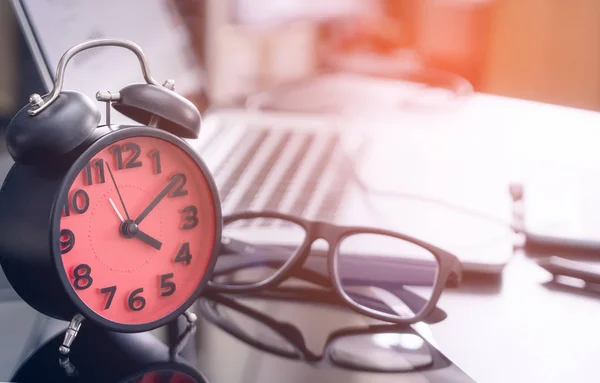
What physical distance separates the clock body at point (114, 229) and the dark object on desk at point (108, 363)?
18 mm

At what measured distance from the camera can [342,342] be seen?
0.40m

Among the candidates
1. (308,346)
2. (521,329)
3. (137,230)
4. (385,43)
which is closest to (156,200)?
(137,230)

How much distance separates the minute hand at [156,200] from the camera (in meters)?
0.39

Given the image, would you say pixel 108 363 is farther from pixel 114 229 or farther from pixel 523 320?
pixel 523 320

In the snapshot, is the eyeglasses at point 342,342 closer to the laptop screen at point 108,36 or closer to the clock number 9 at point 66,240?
the clock number 9 at point 66,240

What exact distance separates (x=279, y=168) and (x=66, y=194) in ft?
1.14

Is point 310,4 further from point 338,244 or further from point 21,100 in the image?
point 338,244

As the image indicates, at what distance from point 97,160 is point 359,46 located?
3.76ft

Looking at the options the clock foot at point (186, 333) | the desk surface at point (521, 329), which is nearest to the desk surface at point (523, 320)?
the desk surface at point (521, 329)


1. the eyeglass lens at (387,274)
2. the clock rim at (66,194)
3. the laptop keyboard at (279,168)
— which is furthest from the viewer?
the laptop keyboard at (279,168)

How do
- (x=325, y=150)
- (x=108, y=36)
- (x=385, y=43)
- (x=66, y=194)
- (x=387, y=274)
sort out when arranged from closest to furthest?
(x=66, y=194)
(x=387, y=274)
(x=108, y=36)
(x=325, y=150)
(x=385, y=43)

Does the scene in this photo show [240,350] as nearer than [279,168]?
Yes

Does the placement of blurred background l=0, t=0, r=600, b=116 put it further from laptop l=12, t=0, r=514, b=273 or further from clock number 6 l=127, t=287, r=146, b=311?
clock number 6 l=127, t=287, r=146, b=311

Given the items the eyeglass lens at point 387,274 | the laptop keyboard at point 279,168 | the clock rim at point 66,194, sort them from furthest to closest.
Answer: the laptop keyboard at point 279,168, the eyeglass lens at point 387,274, the clock rim at point 66,194
